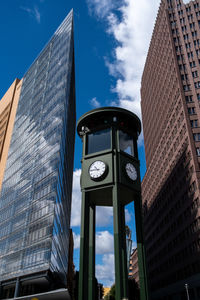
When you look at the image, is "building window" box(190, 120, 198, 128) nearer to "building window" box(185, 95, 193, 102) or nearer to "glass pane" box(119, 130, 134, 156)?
"building window" box(185, 95, 193, 102)

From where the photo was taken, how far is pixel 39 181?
58.0 metres

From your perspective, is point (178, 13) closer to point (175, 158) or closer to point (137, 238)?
point (175, 158)

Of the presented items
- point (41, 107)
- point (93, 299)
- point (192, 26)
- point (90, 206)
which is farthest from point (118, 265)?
point (192, 26)

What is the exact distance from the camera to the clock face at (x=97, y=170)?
2605cm

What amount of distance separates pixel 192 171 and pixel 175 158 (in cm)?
1246

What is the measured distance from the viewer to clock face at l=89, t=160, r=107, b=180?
26.0 meters

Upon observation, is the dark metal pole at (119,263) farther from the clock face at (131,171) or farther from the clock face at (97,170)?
the clock face at (131,171)

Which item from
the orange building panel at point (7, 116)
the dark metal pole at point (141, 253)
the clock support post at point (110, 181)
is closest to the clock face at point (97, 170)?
the clock support post at point (110, 181)

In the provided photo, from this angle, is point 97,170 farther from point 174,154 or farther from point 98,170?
point 174,154

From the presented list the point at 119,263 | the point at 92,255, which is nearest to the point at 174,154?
the point at 92,255

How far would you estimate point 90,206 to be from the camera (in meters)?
27.6

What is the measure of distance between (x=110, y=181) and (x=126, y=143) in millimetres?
5817

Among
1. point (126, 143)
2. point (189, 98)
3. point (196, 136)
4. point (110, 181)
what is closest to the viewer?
point (110, 181)

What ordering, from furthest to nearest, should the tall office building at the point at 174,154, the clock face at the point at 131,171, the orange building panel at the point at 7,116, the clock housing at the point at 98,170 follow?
the orange building panel at the point at 7,116
the tall office building at the point at 174,154
the clock face at the point at 131,171
the clock housing at the point at 98,170
